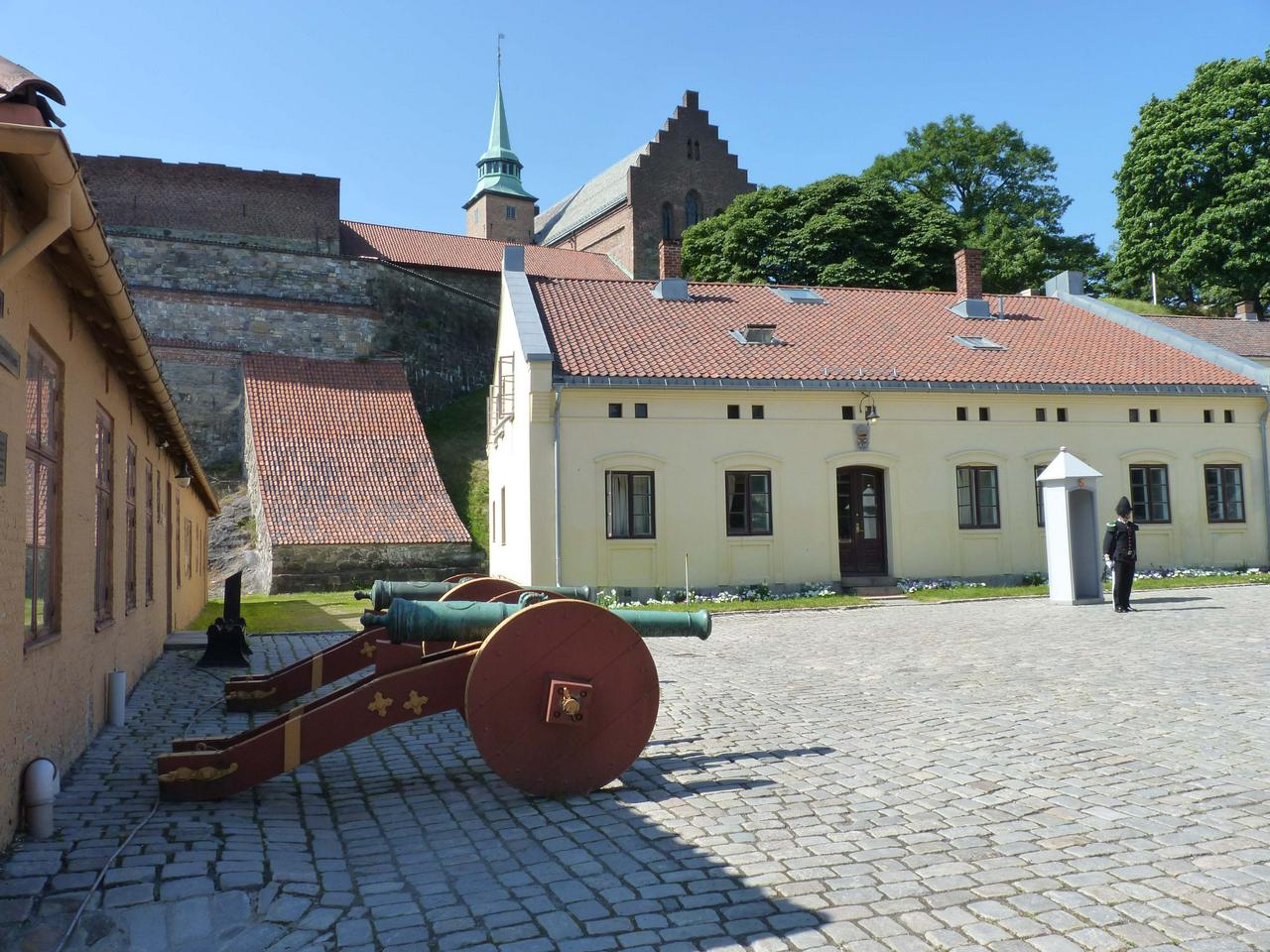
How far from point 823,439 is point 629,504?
158 inches

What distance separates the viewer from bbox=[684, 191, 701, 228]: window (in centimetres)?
5812

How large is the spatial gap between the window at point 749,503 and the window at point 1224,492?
9723 millimetres

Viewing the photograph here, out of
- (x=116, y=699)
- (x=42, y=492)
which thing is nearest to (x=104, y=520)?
(x=116, y=699)

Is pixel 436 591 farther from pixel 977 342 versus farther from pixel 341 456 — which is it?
pixel 341 456

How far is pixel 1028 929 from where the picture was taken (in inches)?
131

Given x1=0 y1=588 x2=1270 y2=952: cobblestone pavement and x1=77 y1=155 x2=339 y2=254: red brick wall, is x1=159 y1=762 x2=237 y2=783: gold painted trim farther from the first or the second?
x1=77 y1=155 x2=339 y2=254: red brick wall

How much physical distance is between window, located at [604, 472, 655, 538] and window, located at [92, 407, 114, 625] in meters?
11.2

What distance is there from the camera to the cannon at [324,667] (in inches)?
289

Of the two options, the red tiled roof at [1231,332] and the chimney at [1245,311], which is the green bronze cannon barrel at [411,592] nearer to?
the red tiled roof at [1231,332]

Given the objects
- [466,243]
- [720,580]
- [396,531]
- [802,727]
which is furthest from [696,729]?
[466,243]

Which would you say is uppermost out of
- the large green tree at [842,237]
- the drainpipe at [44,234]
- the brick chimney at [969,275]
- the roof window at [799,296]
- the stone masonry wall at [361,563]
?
the large green tree at [842,237]

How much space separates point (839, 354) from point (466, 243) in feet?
111

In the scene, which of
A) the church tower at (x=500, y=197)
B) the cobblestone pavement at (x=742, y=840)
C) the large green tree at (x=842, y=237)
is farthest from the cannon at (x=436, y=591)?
the church tower at (x=500, y=197)

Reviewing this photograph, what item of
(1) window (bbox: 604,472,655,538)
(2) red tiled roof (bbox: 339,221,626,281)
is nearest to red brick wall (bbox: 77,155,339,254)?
(2) red tiled roof (bbox: 339,221,626,281)
